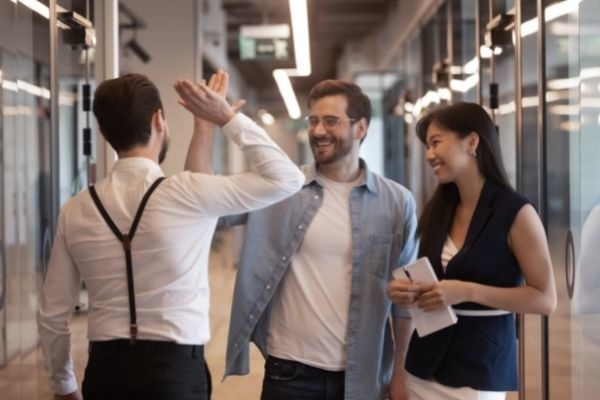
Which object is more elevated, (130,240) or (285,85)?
(285,85)

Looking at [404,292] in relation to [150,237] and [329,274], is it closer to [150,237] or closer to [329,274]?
[329,274]

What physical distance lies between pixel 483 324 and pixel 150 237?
95 cm

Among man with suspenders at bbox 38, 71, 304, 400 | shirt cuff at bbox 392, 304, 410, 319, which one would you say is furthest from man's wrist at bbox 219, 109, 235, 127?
shirt cuff at bbox 392, 304, 410, 319

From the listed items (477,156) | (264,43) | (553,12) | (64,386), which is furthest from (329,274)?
(264,43)

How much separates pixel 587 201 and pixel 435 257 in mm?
1116

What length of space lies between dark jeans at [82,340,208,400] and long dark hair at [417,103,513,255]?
80 cm

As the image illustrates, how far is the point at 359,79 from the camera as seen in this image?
1180 cm

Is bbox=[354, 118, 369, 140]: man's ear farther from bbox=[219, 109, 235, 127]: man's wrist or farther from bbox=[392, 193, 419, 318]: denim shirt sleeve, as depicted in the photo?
bbox=[219, 109, 235, 127]: man's wrist

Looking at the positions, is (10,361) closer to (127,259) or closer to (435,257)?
(127,259)

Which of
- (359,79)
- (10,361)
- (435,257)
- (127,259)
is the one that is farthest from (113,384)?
(359,79)

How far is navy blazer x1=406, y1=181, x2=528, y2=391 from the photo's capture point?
6.84 feet

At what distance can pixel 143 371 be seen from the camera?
1825 millimetres

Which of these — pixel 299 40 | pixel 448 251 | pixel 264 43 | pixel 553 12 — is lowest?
pixel 448 251

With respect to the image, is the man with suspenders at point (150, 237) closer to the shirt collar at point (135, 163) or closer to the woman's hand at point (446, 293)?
the shirt collar at point (135, 163)
